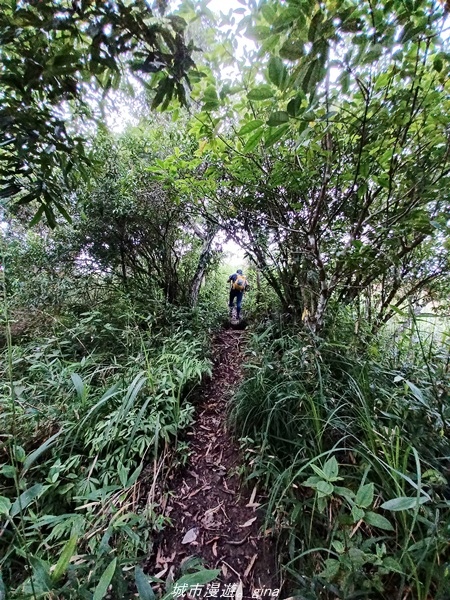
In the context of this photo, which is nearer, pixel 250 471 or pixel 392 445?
pixel 392 445

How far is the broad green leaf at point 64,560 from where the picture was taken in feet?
3.05

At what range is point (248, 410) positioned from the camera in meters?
2.27

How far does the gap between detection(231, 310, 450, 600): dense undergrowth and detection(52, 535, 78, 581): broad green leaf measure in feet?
3.10

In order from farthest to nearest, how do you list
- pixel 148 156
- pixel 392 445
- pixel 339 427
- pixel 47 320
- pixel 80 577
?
pixel 148 156 < pixel 47 320 < pixel 339 427 < pixel 392 445 < pixel 80 577

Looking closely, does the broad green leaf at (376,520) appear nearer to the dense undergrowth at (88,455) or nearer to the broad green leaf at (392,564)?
the broad green leaf at (392,564)

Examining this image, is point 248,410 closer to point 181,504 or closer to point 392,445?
point 181,504

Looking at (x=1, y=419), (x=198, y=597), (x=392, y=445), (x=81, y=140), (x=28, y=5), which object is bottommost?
(x=198, y=597)

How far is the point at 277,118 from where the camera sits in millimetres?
919

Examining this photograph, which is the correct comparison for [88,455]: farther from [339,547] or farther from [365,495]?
[365,495]

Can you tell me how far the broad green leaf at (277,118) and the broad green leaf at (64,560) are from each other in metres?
1.64

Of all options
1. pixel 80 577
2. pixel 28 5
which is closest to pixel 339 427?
pixel 80 577

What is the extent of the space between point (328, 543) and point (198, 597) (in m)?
0.73

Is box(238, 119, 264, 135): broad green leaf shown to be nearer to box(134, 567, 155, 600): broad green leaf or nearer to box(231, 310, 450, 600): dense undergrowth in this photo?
box(231, 310, 450, 600): dense undergrowth

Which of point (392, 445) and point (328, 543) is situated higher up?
point (392, 445)
